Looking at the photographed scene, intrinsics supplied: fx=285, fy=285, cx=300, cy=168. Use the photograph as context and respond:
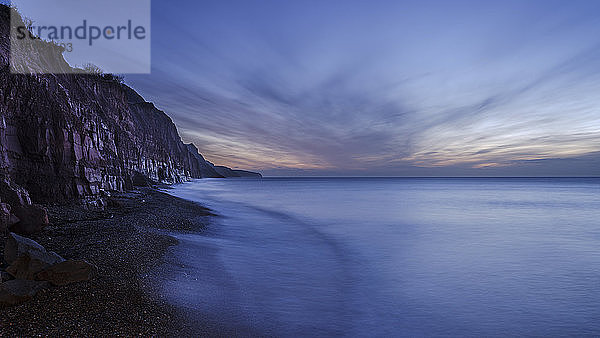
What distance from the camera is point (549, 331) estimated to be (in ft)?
18.5

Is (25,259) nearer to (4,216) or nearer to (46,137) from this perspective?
(4,216)

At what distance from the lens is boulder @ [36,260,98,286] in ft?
15.4

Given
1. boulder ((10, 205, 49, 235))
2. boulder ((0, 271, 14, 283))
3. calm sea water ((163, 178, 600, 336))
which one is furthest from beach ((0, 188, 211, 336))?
boulder ((0, 271, 14, 283))

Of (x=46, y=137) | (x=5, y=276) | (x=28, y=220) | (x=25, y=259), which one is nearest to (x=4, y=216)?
(x=28, y=220)

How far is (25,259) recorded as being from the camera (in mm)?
4652

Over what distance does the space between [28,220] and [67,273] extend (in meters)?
4.10

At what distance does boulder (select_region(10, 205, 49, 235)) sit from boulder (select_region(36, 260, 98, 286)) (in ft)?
12.3

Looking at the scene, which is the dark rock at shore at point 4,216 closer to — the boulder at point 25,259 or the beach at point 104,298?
the beach at point 104,298

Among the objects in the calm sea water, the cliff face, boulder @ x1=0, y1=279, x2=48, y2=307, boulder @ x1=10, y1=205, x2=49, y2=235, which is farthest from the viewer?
the cliff face

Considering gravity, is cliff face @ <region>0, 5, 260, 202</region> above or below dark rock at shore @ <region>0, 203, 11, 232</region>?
above

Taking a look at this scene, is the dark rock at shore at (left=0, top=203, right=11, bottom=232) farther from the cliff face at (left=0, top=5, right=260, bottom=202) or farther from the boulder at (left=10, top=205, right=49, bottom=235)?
the cliff face at (left=0, top=5, right=260, bottom=202)

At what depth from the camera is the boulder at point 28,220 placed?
286 inches

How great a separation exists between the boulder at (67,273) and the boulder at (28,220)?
148 inches

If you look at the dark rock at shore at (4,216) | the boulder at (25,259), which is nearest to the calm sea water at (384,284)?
the boulder at (25,259)
